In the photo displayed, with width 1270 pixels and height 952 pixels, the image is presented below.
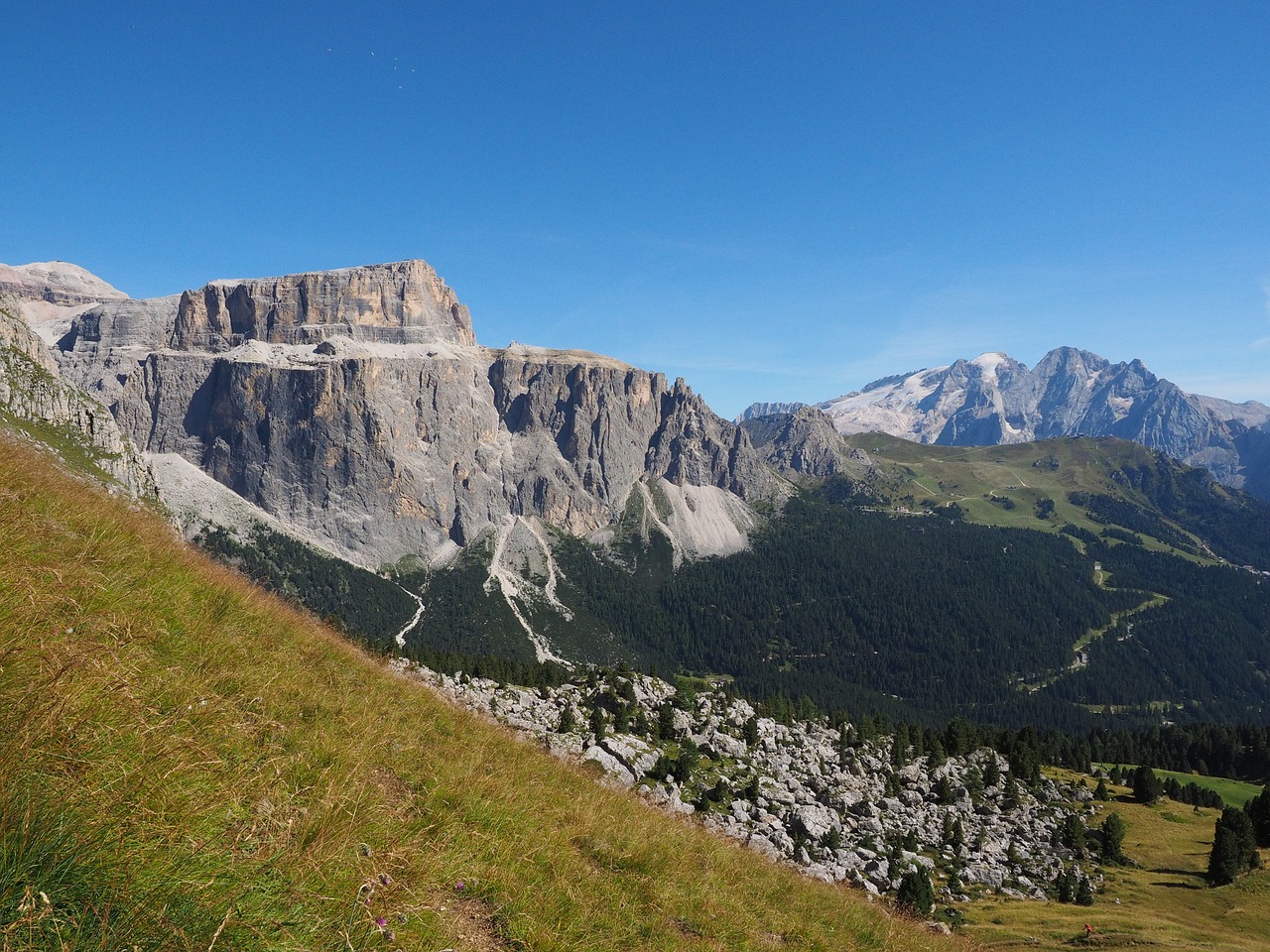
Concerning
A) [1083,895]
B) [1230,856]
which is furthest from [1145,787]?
[1083,895]

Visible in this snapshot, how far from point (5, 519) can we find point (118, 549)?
4.99 ft

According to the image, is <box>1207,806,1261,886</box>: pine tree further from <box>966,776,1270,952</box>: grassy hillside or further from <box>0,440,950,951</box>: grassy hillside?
<box>0,440,950,951</box>: grassy hillside

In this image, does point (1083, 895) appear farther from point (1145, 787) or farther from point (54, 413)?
point (54, 413)

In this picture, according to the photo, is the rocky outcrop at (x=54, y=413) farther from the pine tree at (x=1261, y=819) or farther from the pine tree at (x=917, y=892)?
the pine tree at (x=1261, y=819)

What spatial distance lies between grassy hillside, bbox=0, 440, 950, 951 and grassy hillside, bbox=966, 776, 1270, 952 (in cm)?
2840

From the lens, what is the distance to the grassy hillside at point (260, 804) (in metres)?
3.29

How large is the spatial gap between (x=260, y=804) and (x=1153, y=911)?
204ft

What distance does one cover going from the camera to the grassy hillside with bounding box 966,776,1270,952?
113 ft

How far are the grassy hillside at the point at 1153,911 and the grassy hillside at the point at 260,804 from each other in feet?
93.2

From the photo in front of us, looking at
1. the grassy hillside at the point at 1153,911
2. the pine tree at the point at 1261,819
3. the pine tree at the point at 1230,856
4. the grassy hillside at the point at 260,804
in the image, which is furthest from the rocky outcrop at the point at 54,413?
the pine tree at the point at 1261,819

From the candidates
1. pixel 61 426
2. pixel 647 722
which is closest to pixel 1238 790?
pixel 647 722

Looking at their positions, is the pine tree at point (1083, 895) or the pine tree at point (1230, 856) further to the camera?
the pine tree at point (1230, 856)

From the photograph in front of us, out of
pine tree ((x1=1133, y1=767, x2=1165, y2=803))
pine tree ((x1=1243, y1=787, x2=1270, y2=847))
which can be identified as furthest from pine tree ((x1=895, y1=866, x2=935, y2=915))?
pine tree ((x1=1133, y1=767, x2=1165, y2=803))

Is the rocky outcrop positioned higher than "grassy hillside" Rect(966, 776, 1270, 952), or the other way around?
the rocky outcrop
